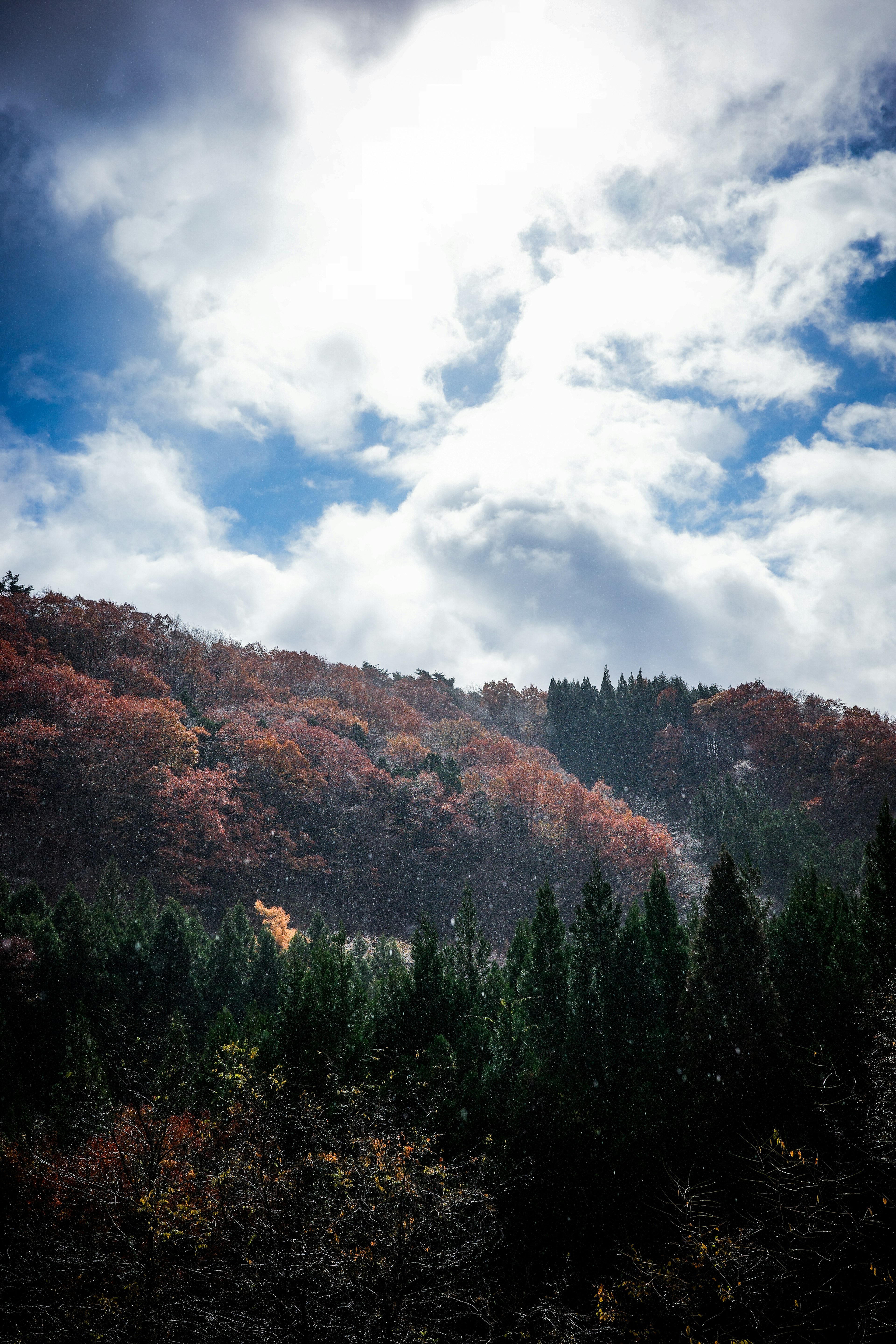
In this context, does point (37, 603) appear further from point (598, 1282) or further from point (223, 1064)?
point (598, 1282)

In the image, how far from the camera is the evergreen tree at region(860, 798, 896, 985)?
18.4 m

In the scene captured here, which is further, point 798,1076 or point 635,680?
point 635,680

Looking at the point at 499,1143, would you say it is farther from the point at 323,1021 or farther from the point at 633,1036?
the point at 633,1036

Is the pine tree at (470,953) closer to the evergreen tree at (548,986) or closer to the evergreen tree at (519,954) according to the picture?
the evergreen tree at (519,954)

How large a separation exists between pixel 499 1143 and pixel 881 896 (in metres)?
12.5

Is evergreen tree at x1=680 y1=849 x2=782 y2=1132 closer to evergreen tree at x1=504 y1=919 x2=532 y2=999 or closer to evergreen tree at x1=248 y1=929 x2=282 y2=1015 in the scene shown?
evergreen tree at x1=504 y1=919 x2=532 y2=999

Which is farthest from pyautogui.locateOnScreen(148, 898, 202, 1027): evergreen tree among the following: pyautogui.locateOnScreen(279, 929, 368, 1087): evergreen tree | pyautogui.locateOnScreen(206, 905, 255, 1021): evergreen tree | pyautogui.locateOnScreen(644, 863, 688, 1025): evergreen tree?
pyautogui.locateOnScreen(644, 863, 688, 1025): evergreen tree

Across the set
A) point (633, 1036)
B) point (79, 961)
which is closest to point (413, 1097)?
point (633, 1036)

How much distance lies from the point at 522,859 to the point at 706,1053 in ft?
134

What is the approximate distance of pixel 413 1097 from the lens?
47.5ft

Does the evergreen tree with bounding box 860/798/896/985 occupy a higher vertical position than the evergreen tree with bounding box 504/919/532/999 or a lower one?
higher

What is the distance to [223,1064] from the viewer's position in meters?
16.8

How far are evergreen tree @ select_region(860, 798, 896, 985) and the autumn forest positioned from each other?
9 centimetres

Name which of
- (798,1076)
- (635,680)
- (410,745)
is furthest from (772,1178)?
(635,680)
